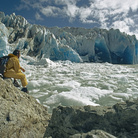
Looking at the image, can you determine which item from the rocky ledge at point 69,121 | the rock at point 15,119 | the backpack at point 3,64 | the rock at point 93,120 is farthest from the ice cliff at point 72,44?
the rock at point 93,120

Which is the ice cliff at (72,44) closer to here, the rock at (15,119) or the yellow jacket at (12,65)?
the yellow jacket at (12,65)

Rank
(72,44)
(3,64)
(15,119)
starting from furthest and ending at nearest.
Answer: (72,44) → (3,64) → (15,119)

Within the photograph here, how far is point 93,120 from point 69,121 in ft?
0.74

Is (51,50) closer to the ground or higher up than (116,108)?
higher up

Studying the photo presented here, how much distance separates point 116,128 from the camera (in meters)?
1.04

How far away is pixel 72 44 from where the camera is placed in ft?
90.5

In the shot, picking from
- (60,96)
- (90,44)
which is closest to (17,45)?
(90,44)

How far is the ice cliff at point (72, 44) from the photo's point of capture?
20688 mm

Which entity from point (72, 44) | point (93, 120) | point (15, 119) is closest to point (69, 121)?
point (93, 120)

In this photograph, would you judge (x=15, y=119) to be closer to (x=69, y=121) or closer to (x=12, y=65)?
(x=69, y=121)

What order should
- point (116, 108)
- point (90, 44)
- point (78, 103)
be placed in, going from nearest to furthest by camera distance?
1. point (116, 108)
2. point (78, 103)
3. point (90, 44)

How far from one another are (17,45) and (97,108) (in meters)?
19.4

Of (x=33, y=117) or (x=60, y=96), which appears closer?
(x=33, y=117)

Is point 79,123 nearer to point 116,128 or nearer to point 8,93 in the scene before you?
point 116,128
